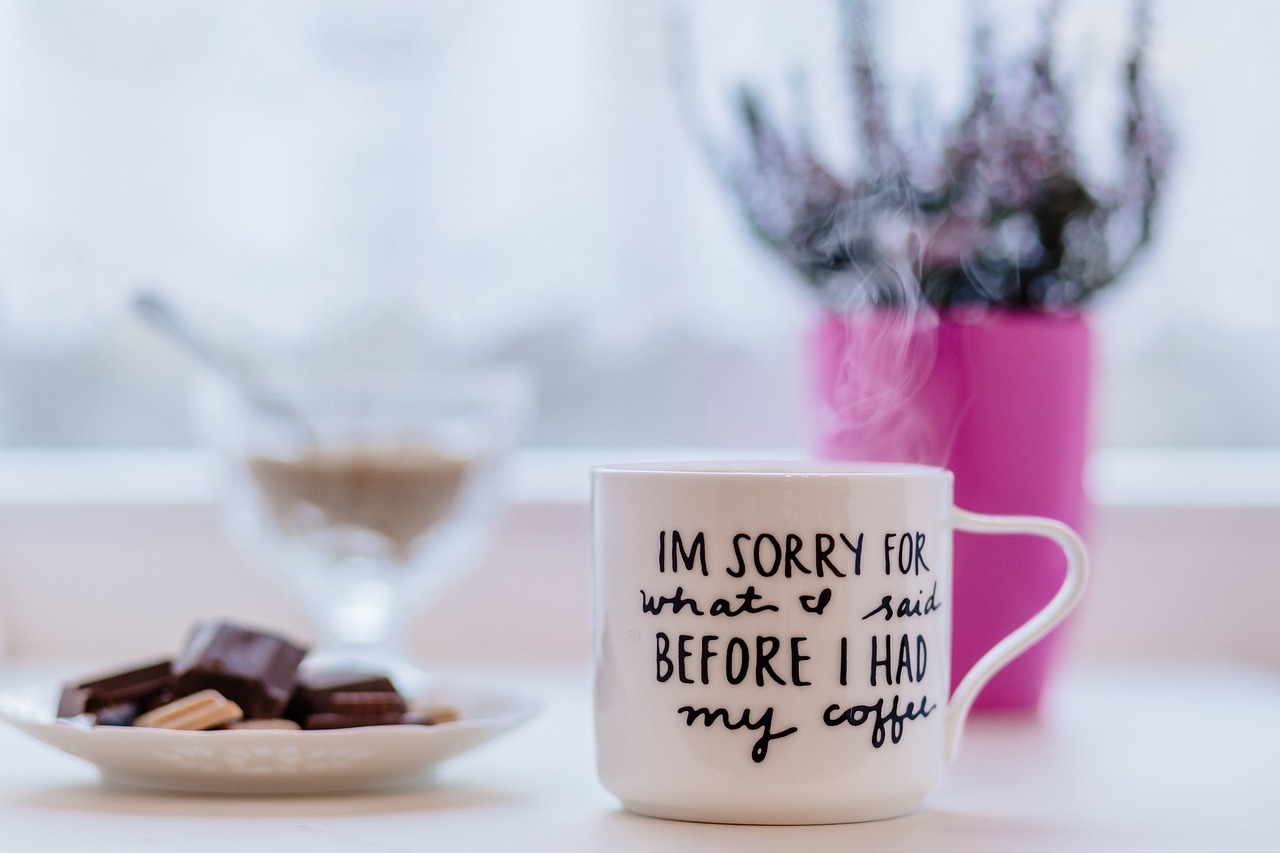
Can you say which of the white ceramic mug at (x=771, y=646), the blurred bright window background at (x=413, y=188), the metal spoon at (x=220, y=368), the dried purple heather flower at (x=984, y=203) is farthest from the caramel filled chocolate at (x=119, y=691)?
the blurred bright window background at (x=413, y=188)

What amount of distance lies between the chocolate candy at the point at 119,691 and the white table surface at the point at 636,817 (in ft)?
0.11

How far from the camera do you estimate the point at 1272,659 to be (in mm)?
1034

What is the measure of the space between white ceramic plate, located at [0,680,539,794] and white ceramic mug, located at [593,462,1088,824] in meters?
0.08

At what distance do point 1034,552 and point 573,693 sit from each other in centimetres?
30

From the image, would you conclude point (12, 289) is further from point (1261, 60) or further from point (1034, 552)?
point (1261, 60)

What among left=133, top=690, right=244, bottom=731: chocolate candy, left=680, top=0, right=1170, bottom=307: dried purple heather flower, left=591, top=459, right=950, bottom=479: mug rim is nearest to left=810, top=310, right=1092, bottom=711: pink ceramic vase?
left=680, top=0, right=1170, bottom=307: dried purple heather flower

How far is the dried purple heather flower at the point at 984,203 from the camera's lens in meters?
0.75

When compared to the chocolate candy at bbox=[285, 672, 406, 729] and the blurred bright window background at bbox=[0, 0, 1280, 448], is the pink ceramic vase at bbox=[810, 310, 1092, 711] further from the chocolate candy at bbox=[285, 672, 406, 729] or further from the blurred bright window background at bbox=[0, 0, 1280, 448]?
the blurred bright window background at bbox=[0, 0, 1280, 448]

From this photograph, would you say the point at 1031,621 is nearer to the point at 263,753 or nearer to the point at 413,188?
the point at 263,753

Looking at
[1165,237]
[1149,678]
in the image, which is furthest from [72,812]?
[1165,237]

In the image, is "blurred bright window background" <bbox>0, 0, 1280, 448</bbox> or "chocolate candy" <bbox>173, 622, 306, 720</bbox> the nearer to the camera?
"chocolate candy" <bbox>173, 622, 306, 720</bbox>

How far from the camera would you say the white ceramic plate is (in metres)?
0.50

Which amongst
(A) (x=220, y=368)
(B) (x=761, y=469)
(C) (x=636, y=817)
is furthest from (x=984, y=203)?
(A) (x=220, y=368)

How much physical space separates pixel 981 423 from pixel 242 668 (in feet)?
1.32
